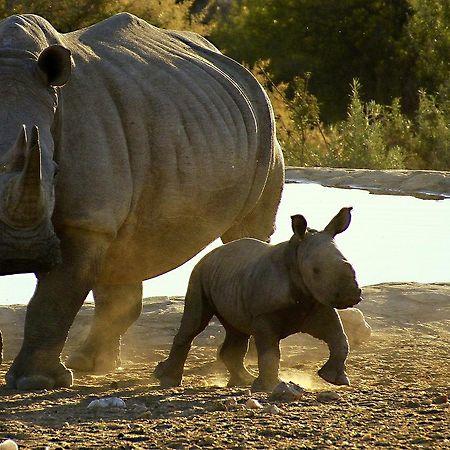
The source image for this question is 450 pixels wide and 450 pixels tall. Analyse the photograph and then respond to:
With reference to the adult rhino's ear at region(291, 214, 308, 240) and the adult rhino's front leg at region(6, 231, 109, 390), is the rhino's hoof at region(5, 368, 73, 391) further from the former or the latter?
the adult rhino's ear at region(291, 214, 308, 240)

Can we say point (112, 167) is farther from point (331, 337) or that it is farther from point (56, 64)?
point (331, 337)

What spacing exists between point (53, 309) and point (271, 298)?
963 mm

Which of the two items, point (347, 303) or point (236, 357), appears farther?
point (236, 357)

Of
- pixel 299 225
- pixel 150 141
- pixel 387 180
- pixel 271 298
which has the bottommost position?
pixel 387 180

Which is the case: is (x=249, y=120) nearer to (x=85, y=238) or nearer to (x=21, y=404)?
(x=85, y=238)

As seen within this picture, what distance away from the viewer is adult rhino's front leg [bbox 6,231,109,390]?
604cm

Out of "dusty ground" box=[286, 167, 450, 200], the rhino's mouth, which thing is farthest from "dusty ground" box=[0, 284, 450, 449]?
"dusty ground" box=[286, 167, 450, 200]

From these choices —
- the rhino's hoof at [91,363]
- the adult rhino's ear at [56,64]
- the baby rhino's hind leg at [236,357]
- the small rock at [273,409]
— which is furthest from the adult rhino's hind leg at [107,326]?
the small rock at [273,409]

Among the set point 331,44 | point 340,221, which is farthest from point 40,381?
point 331,44

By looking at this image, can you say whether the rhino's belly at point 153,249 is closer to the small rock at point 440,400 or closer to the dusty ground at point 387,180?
the small rock at point 440,400

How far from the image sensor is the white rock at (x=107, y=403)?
5145mm

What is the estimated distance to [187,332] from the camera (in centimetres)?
654

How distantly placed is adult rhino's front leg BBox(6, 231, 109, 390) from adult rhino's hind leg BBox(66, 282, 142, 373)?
109cm

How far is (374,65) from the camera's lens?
2881cm
